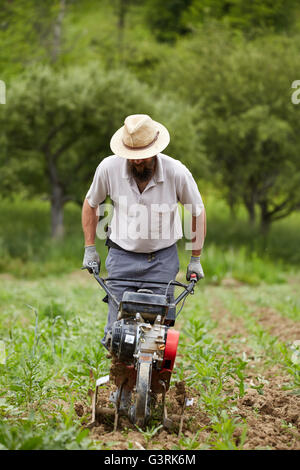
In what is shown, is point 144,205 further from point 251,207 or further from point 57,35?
point 57,35

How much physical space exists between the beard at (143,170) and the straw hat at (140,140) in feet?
0.38

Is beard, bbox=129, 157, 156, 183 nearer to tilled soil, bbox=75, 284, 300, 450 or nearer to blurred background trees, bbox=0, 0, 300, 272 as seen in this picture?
tilled soil, bbox=75, 284, 300, 450

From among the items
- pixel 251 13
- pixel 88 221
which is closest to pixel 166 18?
pixel 251 13

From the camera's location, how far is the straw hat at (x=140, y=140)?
4.08 metres

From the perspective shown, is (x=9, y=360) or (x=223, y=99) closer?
(x=9, y=360)

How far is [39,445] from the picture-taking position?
3.17 metres

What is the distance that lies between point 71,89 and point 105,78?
4.07 feet

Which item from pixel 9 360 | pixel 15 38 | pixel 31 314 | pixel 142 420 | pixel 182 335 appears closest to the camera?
pixel 142 420

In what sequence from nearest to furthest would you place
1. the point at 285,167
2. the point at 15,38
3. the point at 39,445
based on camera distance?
1. the point at 39,445
2. the point at 285,167
3. the point at 15,38

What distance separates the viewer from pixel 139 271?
170 inches

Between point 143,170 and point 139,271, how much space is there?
2.39 feet

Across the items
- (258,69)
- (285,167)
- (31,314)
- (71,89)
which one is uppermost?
(258,69)

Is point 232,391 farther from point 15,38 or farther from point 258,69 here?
point 15,38
